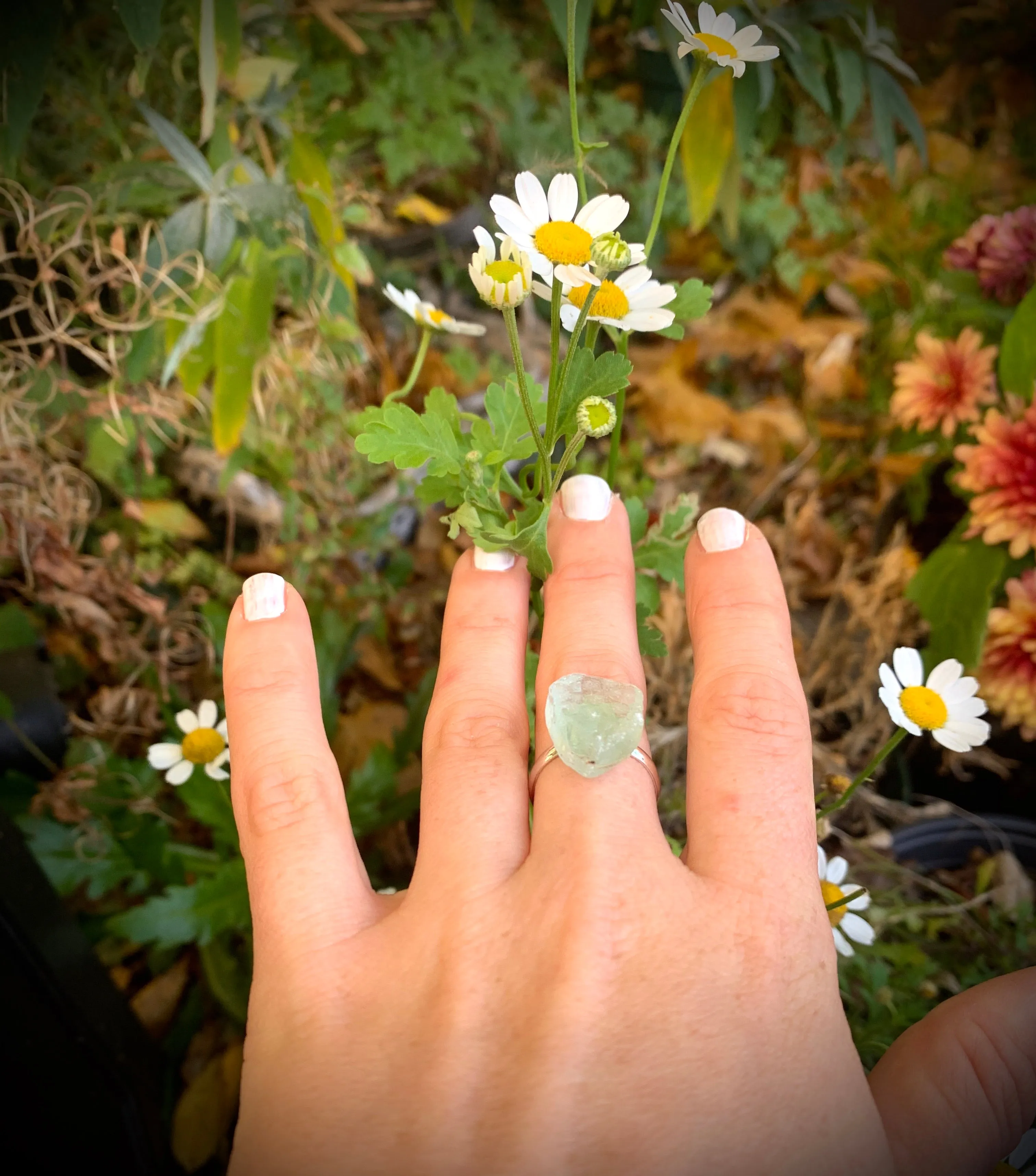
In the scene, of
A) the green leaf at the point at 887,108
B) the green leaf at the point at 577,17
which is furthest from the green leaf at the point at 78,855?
the green leaf at the point at 887,108

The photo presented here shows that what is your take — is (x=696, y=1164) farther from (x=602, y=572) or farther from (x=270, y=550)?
(x=270, y=550)

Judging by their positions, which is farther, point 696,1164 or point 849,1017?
point 849,1017

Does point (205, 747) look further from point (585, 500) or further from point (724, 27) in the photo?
point (724, 27)

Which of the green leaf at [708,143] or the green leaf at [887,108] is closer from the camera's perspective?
the green leaf at [708,143]

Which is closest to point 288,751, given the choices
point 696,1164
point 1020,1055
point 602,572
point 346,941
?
point 346,941

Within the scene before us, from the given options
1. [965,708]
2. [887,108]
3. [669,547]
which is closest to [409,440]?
[669,547]

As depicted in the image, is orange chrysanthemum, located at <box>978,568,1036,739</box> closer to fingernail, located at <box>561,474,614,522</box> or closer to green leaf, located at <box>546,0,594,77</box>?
fingernail, located at <box>561,474,614,522</box>

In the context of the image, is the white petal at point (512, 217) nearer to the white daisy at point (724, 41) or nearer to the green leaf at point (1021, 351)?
the white daisy at point (724, 41)
